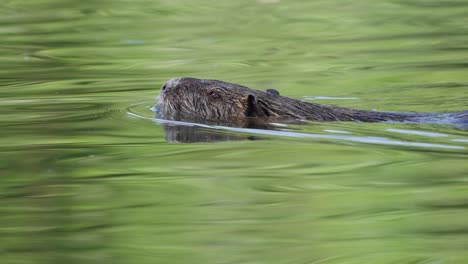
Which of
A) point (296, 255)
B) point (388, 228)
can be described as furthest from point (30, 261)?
point (388, 228)

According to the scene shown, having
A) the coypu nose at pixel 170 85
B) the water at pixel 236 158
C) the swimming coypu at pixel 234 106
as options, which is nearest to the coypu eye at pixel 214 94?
the swimming coypu at pixel 234 106

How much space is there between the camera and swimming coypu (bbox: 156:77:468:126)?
7820 millimetres

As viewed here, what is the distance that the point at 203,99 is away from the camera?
26.8 ft

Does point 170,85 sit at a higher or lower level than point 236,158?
higher

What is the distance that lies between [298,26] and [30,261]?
399 inches

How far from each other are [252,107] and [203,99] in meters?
0.42

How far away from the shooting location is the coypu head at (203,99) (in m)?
8.09

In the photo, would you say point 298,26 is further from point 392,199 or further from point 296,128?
point 392,199

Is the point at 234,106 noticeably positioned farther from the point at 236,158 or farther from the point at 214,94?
the point at 236,158

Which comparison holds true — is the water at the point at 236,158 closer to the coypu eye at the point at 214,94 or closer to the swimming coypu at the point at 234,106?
the swimming coypu at the point at 234,106

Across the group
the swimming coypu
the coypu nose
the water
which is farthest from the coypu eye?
the water

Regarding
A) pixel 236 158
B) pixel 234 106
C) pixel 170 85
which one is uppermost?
pixel 170 85

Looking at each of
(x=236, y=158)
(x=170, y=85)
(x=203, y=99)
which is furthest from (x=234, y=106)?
(x=236, y=158)

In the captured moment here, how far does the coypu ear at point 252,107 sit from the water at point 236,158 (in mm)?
535
